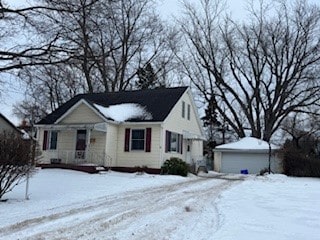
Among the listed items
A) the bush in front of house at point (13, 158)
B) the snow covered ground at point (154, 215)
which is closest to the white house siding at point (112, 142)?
the snow covered ground at point (154, 215)

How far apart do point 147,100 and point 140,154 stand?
14.6 ft

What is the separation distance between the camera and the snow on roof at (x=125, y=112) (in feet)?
78.0

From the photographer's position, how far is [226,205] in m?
9.99

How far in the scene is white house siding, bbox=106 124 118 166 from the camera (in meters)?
23.0

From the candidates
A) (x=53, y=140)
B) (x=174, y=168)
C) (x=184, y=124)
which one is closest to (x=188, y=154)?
(x=184, y=124)

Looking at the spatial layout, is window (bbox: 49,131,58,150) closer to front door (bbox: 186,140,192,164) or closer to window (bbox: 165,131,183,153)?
window (bbox: 165,131,183,153)

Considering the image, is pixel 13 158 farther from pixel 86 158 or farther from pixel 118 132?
pixel 118 132

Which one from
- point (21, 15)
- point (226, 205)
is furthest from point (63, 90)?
point (226, 205)

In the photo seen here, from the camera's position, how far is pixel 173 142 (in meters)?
25.2

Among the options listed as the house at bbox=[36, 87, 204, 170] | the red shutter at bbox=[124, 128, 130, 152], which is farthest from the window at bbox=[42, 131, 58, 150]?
the red shutter at bbox=[124, 128, 130, 152]

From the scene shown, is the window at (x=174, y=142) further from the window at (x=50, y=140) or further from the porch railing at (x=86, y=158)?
the window at (x=50, y=140)

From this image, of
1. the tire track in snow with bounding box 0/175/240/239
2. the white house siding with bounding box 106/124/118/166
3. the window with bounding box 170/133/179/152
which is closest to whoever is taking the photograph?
the tire track in snow with bounding box 0/175/240/239

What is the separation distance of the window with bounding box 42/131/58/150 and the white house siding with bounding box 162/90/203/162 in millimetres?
7190

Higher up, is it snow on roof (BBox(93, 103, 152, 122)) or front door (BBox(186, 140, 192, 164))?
snow on roof (BBox(93, 103, 152, 122))
